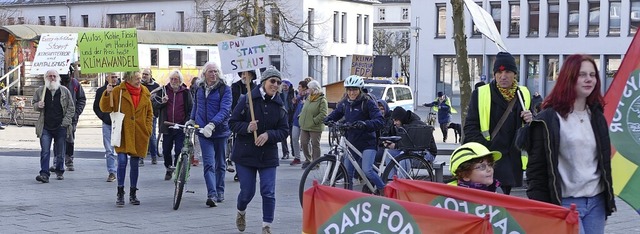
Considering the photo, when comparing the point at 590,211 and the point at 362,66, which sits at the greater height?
the point at 362,66

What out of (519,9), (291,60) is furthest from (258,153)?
(291,60)

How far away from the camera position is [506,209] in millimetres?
5301

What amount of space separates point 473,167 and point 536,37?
59.9 metres

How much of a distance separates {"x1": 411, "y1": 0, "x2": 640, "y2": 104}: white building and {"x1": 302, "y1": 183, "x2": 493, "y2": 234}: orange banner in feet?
182

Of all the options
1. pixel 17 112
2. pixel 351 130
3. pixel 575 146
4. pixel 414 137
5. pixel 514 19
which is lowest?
pixel 17 112

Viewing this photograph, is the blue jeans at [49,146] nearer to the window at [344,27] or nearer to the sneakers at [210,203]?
the sneakers at [210,203]

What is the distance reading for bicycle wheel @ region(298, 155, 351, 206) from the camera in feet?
39.2

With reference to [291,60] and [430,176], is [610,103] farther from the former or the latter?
[291,60]

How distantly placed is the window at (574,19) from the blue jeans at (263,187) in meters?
55.8

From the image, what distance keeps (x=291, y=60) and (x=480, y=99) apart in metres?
65.2

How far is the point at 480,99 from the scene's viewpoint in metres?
8.04

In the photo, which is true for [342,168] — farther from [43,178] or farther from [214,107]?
[43,178]

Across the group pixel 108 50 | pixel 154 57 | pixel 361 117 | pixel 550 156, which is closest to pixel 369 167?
pixel 361 117

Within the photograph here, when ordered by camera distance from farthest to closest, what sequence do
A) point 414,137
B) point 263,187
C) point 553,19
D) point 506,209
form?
point 553,19
point 414,137
point 263,187
point 506,209
